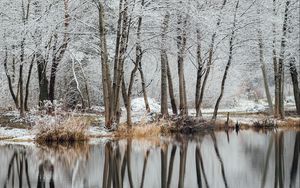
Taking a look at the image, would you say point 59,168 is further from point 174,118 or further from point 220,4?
point 220,4

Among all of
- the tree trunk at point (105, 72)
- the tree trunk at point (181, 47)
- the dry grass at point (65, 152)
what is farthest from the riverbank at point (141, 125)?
the dry grass at point (65, 152)

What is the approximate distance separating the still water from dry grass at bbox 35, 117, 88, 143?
2.92 feet

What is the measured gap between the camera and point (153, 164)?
55.3ft

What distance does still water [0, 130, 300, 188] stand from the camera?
13.5 metres

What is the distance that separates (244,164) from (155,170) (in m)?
3.09

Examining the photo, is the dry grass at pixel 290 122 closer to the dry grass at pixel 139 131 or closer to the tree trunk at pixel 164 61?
the tree trunk at pixel 164 61

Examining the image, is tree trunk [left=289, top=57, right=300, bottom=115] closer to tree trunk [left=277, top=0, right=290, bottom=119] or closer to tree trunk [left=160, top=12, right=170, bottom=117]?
tree trunk [left=277, top=0, right=290, bottom=119]

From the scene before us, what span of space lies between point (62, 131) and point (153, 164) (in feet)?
21.0

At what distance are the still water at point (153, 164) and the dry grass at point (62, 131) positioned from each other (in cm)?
89

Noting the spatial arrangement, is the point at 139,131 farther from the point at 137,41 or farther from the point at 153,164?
the point at 153,164

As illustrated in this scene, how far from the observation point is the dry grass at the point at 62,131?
21906 millimetres

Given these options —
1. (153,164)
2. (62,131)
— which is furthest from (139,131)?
(153,164)

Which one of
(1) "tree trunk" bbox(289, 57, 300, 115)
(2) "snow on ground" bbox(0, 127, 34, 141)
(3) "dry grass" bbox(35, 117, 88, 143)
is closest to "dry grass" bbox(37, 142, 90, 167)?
(3) "dry grass" bbox(35, 117, 88, 143)

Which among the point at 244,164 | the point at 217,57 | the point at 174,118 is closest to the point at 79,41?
the point at 174,118
